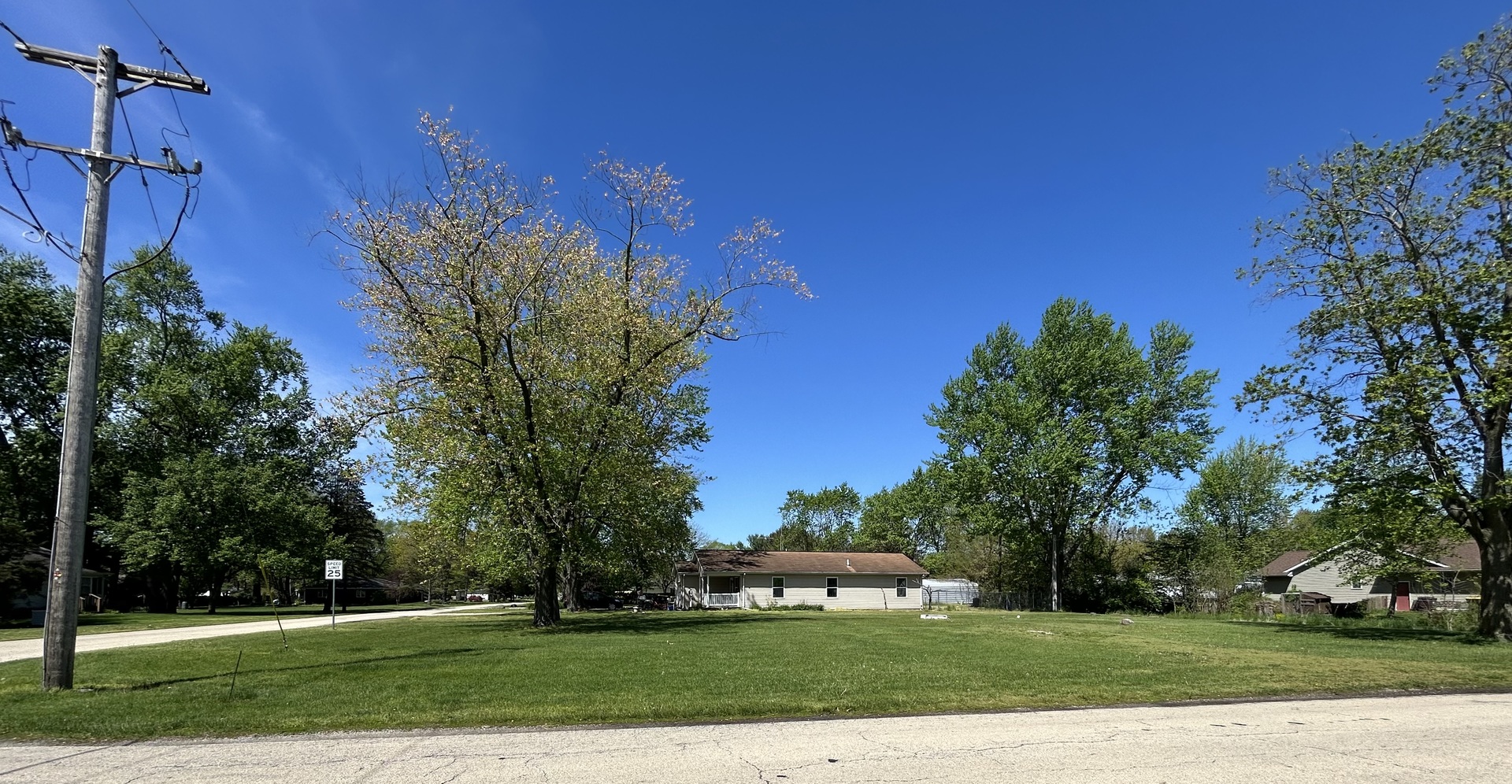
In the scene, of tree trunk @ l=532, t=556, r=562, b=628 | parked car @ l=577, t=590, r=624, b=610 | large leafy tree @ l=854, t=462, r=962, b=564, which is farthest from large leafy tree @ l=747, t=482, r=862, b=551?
tree trunk @ l=532, t=556, r=562, b=628

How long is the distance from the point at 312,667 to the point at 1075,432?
3786 cm

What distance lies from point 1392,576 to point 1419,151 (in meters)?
11.8

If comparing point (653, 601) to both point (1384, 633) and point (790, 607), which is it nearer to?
point (790, 607)

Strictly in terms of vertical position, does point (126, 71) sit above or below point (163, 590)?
above

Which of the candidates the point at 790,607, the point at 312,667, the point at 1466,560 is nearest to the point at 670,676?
the point at 312,667

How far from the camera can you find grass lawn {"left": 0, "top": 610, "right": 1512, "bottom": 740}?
8273mm

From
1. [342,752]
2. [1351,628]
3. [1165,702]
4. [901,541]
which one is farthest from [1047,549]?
[342,752]

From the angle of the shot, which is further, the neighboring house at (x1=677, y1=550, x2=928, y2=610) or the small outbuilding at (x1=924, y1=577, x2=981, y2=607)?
the small outbuilding at (x1=924, y1=577, x2=981, y2=607)

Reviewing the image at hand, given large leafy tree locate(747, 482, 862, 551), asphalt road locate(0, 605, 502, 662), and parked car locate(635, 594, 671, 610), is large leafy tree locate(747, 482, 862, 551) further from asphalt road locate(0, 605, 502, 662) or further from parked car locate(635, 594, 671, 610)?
asphalt road locate(0, 605, 502, 662)

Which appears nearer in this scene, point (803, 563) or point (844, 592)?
point (844, 592)

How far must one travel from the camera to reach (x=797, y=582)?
45.6 metres

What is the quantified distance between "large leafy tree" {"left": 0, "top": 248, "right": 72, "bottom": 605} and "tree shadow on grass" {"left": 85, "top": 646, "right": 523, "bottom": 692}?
3218 centimetres

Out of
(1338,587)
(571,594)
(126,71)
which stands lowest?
(571,594)

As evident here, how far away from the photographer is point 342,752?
6555mm
